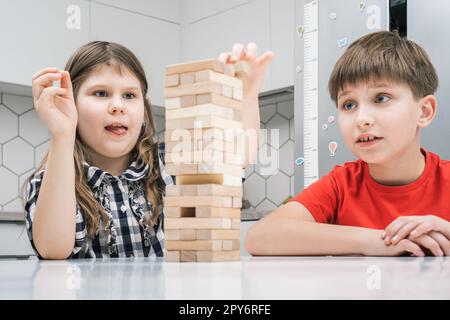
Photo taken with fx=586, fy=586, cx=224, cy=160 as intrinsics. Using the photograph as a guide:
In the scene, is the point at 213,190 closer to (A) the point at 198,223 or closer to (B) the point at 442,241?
(A) the point at 198,223

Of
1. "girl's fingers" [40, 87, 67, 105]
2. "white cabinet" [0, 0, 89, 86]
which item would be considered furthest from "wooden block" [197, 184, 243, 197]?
"white cabinet" [0, 0, 89, 86]

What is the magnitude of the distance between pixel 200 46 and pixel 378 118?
2.48m

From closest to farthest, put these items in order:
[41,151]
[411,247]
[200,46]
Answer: [411,247] → [41,151] → [200,46]

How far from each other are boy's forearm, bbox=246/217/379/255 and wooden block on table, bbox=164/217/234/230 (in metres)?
0.37

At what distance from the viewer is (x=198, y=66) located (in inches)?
25.4

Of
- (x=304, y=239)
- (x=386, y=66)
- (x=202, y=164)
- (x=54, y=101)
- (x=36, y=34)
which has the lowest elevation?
(x=304, y=239)

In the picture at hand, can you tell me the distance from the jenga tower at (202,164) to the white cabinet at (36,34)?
2.39 metres

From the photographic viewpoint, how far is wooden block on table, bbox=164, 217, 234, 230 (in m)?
0.61

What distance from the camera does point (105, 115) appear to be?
1.09 m

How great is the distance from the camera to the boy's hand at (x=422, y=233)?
88 cm

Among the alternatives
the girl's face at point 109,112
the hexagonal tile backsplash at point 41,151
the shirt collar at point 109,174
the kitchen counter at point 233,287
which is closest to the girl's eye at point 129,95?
the girl's face at point 109,112

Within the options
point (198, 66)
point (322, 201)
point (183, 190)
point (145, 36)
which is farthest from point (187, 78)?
point (145, 36)

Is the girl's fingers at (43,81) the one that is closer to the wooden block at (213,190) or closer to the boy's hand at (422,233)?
the wooden block at (213,190)
